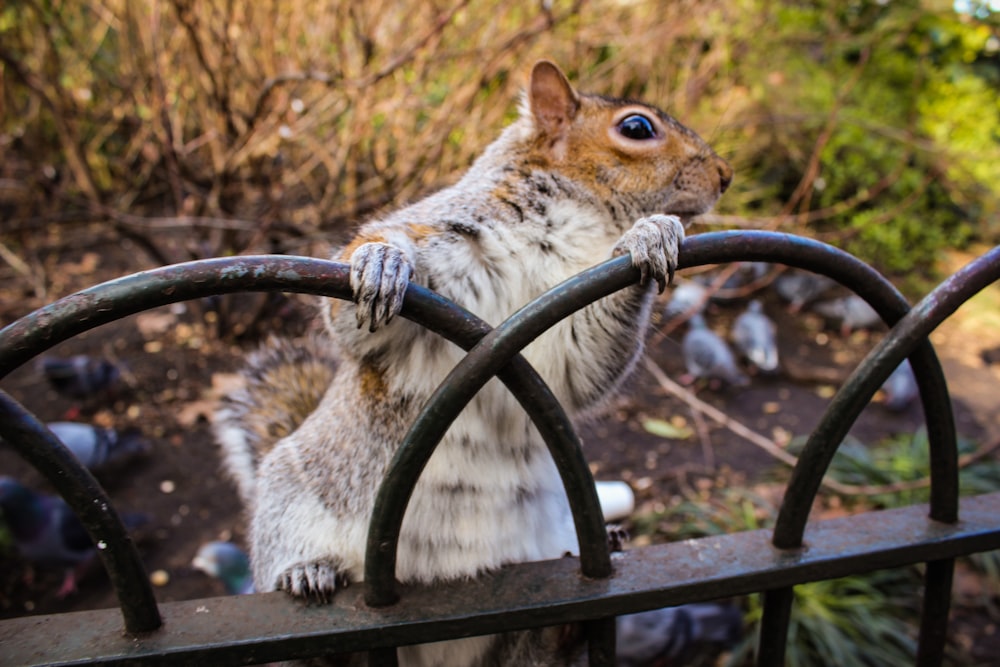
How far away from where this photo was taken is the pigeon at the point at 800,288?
5.65 metres

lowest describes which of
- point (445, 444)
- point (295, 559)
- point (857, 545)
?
point (857, 545)

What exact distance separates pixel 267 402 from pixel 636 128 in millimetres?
1143

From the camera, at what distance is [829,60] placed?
628 cm

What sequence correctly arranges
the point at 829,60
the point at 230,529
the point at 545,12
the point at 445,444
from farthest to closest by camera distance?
1. the point at 829,60
2. the point at 230,529
3. the point at 545,12
4. the point at 445,444

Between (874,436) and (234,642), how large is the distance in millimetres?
4239

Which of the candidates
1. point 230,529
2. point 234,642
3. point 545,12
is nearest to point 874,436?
point 545,12

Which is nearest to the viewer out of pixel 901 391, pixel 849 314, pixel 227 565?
pixel 227 565

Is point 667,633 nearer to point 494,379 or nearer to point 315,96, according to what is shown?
point 494,379

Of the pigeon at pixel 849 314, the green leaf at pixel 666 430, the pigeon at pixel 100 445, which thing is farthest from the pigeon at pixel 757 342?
the pigeon at pixel 100 445

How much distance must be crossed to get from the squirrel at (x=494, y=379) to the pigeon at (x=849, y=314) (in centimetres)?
436

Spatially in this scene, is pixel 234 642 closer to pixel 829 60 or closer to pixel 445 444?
pixel 445 444

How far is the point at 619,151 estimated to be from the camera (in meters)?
1.50

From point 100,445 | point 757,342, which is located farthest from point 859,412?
point 757,342

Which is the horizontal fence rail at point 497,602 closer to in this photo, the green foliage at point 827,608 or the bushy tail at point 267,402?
the bushy tail at point 267,402
